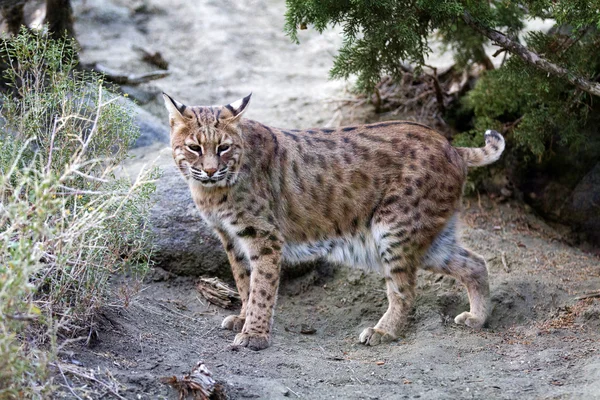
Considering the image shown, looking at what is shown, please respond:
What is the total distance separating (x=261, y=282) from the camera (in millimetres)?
6605

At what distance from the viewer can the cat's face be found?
6.41m

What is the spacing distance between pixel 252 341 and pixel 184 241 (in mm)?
1848

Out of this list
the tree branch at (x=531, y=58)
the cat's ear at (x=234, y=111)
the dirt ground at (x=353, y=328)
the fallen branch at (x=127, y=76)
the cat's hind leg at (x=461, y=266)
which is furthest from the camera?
the fallen branch at (x=127, y=76)

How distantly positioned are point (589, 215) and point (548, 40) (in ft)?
8.35

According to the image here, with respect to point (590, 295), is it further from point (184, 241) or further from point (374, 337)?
point (184, 241)

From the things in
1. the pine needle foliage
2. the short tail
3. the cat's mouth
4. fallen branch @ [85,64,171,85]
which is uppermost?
the pine needle foliage

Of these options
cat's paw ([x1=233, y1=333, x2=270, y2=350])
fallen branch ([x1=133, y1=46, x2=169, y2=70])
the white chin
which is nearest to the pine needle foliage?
the white chin

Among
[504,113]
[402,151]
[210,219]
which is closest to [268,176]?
[210,219]

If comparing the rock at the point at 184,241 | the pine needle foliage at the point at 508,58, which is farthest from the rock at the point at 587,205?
the rock at the point at 184,241

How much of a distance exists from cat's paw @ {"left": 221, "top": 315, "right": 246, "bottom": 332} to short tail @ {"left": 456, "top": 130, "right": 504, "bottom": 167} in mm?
2635

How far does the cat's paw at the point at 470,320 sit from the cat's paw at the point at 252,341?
1887mm

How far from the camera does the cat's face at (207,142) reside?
21.0 ft

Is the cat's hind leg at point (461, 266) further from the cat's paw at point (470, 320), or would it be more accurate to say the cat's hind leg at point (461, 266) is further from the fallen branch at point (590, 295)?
the fallen branch at point (590, 295)

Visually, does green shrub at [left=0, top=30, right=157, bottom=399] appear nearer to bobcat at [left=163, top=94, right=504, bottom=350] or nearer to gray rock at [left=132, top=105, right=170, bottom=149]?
bobcat at [left=163, top=94, right=504, bottom=350]
